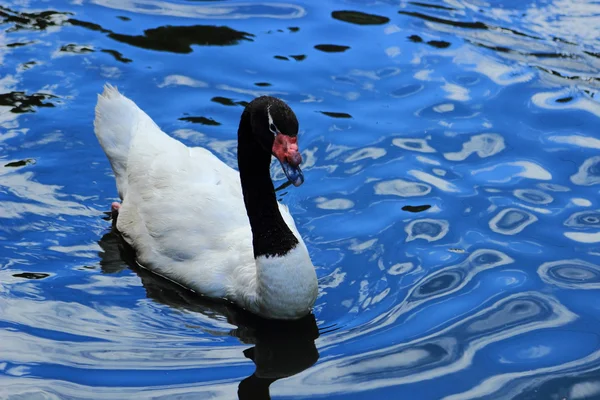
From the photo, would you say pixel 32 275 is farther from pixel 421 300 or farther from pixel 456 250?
pixel 456 250

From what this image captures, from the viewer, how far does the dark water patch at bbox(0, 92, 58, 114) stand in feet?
33.9

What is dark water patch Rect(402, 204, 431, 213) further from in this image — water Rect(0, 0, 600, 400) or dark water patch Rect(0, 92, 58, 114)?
dark water patch Rect(0, 92, 58, 114)

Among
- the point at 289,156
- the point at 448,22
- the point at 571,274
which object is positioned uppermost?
the point at 289,156

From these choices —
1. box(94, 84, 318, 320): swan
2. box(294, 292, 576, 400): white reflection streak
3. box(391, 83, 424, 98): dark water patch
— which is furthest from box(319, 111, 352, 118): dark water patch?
box(294, 292, 576, 400): white reflection streak

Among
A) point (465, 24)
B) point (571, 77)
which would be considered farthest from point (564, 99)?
point (465, 24)

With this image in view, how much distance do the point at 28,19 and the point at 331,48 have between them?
358cm

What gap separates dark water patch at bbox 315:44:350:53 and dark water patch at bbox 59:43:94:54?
8.35ft

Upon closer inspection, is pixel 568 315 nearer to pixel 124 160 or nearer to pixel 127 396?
pixel 127 396

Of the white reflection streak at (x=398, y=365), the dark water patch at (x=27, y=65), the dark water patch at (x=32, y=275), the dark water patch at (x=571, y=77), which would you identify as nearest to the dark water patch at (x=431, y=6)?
the dark water patch at (x=571, y=77)

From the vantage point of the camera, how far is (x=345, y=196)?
895 centimetres

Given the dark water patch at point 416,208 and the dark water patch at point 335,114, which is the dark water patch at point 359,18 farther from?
the dark water patch at point 416,208

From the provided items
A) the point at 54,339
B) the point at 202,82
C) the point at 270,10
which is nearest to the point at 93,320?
the point at 54,339

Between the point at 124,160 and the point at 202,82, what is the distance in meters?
2.38

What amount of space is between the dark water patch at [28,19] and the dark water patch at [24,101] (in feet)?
5.10
